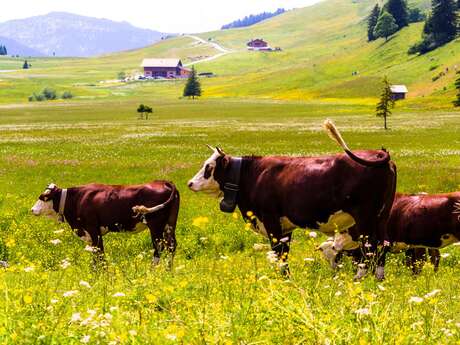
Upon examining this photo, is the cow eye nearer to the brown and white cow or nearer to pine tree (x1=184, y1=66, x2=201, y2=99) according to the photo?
the brown and white cow

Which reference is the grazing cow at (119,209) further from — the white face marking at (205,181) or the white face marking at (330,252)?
the white face marking at (330,252)

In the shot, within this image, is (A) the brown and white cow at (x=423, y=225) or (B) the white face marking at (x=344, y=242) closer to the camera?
(B) the white face marking at (x=344, y=242)

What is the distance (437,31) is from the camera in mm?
161625

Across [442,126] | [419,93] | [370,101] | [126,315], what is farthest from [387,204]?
[419,93]

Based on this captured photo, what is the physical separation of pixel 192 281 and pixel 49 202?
6.85 m

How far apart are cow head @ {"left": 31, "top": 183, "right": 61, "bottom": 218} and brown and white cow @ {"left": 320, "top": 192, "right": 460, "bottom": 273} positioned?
7142 millimetres

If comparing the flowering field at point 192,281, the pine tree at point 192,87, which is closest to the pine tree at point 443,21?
the pine tree at point 192,87

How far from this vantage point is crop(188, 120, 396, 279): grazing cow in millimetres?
9359

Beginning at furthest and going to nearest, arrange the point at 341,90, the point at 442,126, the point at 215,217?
the point at 341,90 → the point at 442,126 → the point at 215,217

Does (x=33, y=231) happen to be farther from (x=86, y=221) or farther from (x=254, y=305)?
(x=254, y=305)

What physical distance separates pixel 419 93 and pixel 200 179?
128 m

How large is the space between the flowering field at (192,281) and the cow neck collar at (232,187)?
37.9 inches

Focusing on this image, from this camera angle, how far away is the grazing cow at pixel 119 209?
12.2 meters

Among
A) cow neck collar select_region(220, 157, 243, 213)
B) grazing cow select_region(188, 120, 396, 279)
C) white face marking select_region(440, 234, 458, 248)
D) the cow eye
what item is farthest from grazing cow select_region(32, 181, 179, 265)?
white face marking select_region(440, 234, 458, 248)
